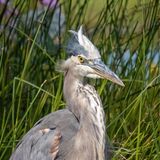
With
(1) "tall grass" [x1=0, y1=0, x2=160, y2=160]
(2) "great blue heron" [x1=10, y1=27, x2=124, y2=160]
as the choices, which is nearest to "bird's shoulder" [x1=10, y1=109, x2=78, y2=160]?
(2) "great blue heron" [x1=10, y1=27, x2=124, y2=160]

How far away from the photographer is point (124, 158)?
10.4ft

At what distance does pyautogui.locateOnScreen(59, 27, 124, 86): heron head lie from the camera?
9.00ft

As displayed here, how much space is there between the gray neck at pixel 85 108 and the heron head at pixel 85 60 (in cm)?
5

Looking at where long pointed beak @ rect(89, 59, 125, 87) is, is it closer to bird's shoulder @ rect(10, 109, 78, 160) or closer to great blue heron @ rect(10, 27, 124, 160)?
great blue heron @ rect(10, 27, 124, 160)

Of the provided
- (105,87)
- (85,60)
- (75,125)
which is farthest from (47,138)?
(105,87)

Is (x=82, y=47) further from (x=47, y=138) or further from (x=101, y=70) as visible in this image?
(x=47, y=138)

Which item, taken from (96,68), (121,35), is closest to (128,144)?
(96,68)

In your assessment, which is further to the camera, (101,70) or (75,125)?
(75,125)

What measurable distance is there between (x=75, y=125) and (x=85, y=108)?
0.32ft

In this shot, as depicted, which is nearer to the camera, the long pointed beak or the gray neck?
the long pointed beak

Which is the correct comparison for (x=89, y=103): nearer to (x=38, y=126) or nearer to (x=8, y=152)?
(x=38, y=126)

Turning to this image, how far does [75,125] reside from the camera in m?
2.93

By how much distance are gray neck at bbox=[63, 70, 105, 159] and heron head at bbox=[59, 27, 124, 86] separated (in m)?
0.05

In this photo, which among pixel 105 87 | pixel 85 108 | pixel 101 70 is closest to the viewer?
pixel 101 70
